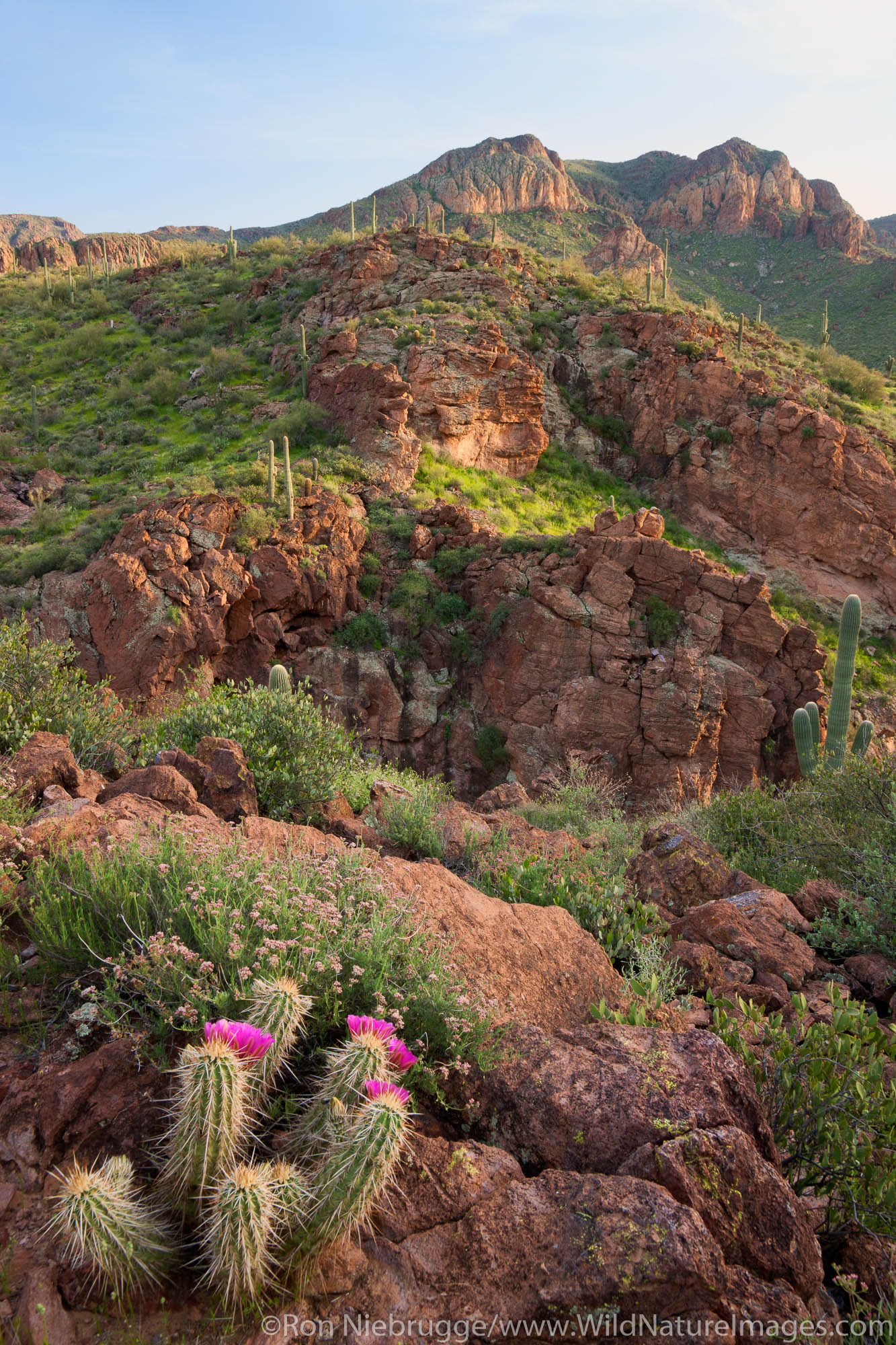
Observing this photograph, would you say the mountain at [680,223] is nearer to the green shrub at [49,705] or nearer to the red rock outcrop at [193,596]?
the red rock outcrop at [193,596]

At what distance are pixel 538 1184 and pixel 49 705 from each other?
610cm

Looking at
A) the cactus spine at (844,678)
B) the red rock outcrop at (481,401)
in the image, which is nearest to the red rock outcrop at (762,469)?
the red rock outcrop at (481,401)

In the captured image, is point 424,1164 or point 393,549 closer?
point 424,1164

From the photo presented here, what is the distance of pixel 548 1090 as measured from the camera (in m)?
2.45

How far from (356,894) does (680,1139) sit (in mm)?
1508

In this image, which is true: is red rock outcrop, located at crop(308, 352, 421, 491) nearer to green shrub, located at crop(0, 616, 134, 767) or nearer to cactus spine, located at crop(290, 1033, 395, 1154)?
green shrub, located at crop(0, 616, 134, 767)


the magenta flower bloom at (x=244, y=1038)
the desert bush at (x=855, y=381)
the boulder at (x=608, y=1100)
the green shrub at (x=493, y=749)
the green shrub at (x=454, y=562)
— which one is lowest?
the green shrub at (x=493, y=749)

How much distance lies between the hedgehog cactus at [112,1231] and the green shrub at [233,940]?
0.44 metres

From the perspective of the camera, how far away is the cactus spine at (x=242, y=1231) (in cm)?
162

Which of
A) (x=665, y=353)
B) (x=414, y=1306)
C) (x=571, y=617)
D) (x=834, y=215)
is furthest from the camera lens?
(x=834, y=215)

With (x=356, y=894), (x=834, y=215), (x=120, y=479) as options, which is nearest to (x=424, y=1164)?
(x=356, y=894)

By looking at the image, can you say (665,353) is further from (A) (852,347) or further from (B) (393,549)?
(A) (852,347)

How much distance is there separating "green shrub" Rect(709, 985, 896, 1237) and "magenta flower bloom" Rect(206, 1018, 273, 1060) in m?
1.91

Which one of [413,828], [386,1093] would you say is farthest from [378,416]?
[386,1093]
